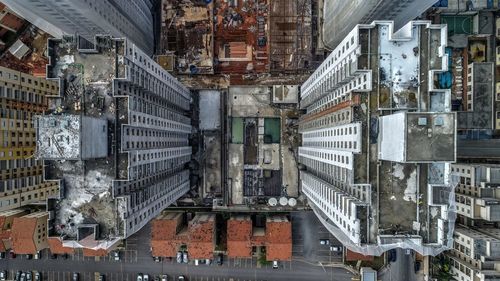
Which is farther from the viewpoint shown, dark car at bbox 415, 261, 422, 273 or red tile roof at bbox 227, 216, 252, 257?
dark car at bbox 415, 261, 422, 273

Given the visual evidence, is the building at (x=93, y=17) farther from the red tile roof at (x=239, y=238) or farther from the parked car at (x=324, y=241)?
the parked car at (x=324, y=241)

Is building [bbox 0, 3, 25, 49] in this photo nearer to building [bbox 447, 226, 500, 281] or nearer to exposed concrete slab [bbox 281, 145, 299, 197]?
exposed concrete slab [bbox 281, 145, 299, 197]

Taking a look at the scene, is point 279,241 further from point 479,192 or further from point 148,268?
point 479,192

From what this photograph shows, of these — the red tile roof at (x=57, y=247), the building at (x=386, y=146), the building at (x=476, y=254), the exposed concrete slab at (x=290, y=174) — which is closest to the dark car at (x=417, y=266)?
the building at (x=476, y=254)

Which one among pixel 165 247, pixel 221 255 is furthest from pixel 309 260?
pixel 165 247

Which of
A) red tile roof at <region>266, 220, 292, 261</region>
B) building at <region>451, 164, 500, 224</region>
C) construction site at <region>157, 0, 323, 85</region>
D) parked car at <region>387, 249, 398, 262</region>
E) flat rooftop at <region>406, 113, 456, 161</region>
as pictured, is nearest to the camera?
flat rooftop at <region>406, 113, 456, 161</region>

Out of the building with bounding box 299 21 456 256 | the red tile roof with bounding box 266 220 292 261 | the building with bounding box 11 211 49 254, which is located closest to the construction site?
the red tile roof with bounding box 266 220 292 261

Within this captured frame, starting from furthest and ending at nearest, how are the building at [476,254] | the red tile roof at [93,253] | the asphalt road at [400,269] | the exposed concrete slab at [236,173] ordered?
the asphalt road at [400,269], the exposed concrete slab at [236,173], the red tile roof at [93,253], the building at [476,254]
